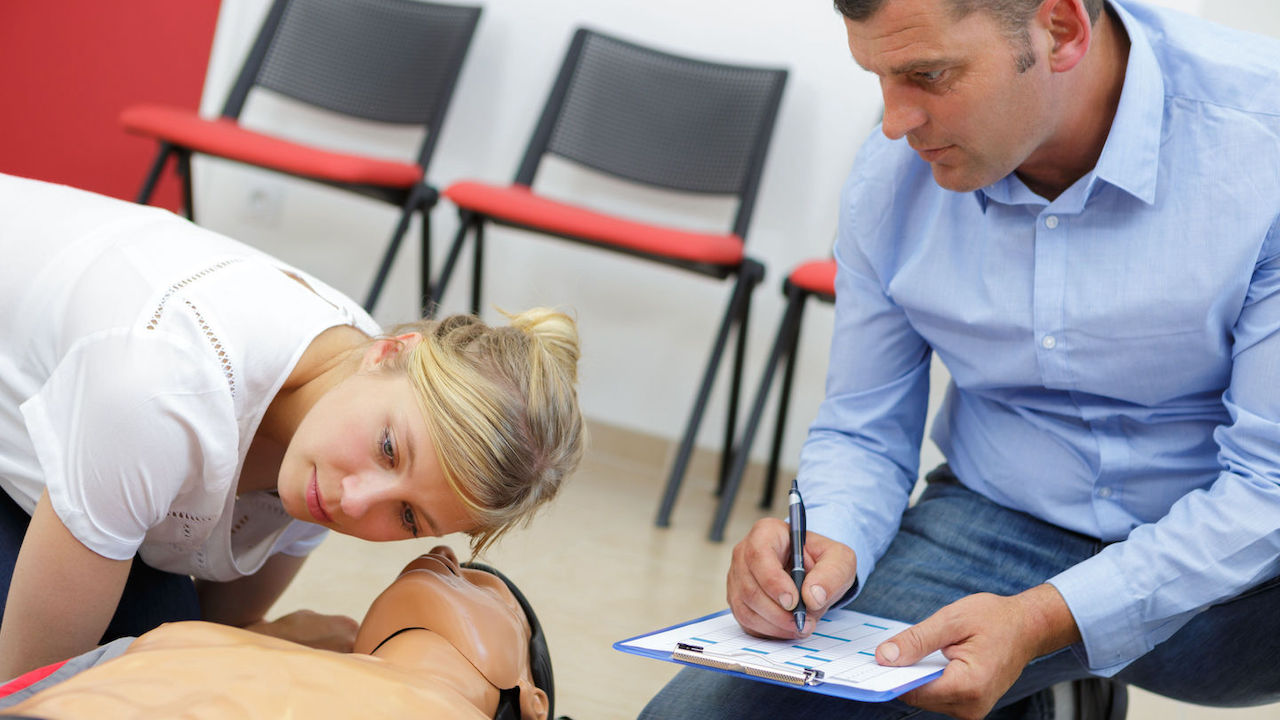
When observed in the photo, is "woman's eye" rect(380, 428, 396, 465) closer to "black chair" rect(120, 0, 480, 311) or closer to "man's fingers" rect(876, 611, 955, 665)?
"man's fingers" rect(876, 611, 955, 665)

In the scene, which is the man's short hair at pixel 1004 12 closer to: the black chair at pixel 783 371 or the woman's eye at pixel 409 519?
the woman's eye at pixel 409 519

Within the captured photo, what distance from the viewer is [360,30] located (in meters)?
3.20

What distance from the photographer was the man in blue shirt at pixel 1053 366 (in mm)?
1155

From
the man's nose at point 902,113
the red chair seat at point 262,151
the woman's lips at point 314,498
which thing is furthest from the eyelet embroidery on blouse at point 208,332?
the red chair seat at point 262,151

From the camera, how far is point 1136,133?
1232 millimetres

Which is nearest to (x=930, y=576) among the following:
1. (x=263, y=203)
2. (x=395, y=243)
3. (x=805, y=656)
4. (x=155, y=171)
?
(x=805, y=656)

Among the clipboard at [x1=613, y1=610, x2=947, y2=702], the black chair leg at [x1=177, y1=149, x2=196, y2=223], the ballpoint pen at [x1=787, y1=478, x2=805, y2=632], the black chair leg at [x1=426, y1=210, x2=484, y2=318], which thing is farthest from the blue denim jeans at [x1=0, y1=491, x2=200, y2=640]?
the black chair leg at [x1=177, y1=149, x2=196, y2=223]

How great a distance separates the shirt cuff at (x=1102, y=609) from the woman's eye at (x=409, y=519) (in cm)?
63

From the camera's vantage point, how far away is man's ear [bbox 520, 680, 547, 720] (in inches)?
41.6

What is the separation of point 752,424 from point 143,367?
170cm

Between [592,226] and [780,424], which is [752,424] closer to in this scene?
[780,424]

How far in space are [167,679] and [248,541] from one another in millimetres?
568

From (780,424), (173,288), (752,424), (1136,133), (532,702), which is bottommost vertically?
(780,424)

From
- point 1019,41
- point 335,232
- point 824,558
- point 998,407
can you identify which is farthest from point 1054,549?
point 335,232
